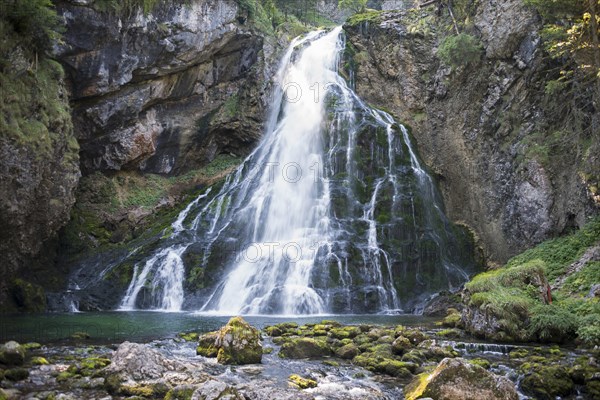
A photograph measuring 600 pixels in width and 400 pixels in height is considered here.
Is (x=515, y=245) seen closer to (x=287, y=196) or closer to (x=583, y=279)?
(x=583, y=279)

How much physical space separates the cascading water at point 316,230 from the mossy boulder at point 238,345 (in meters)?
7.69

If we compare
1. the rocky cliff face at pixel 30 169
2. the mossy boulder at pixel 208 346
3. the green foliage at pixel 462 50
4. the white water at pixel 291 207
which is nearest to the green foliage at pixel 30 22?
the rocky cliff face at pixel 30 169

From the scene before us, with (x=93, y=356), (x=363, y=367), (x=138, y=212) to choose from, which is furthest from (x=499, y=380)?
(x=138, y=212)

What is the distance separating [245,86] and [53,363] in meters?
22.7

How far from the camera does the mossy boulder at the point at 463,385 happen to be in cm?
757

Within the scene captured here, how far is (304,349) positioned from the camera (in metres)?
11.1

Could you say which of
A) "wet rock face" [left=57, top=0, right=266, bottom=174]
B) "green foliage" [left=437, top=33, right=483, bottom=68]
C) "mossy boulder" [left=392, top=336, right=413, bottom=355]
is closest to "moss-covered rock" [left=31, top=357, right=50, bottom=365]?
"mossy boulder" [left=392, top=336, right=413, bottom=355]

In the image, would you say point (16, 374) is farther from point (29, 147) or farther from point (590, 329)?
point (590, 329)

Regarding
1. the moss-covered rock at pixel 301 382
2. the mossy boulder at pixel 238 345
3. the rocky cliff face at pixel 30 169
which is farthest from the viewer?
the rocky cliff face at pixel 30 169

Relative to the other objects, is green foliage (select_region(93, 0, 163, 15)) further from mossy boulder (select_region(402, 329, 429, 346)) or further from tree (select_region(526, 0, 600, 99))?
mossy boulder (select_region(402, 329, 429, 346))

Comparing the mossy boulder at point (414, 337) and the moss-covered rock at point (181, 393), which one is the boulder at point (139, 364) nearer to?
the moss-covered rock at point (181, 393)

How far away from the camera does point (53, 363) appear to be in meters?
9.57

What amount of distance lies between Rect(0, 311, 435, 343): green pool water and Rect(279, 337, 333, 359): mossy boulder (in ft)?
11.9

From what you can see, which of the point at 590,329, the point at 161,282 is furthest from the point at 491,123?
the point at 161,282
